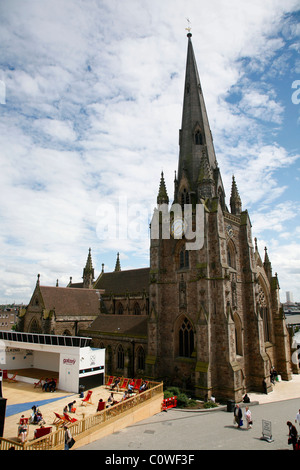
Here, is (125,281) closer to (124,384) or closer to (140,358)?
(140,358)

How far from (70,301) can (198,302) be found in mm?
18488

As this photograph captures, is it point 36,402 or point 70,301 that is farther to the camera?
point 70,301

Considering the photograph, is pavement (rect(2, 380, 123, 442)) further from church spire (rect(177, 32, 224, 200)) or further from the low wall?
church spire (rect(177, 32, 224, 200))

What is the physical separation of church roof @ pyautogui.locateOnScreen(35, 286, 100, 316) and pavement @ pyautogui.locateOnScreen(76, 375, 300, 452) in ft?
61.5

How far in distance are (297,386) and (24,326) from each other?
2880 centimetres

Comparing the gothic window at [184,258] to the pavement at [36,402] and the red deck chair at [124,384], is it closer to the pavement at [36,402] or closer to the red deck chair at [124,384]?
the red deck chair at [124,384]

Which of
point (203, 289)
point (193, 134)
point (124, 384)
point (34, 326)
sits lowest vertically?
point (124, 384)

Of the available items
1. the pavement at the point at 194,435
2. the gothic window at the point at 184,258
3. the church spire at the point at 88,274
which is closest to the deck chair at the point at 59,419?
the pavement at the point at 194,435

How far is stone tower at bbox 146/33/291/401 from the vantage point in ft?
71.8

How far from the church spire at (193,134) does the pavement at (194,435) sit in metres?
17.0

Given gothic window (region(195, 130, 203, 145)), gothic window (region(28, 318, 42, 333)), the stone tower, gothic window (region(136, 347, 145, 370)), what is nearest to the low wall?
the stone tower

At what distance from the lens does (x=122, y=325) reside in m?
29.9

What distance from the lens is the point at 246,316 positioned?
84.8 feet

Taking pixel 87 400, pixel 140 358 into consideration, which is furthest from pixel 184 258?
pixel 87 400
